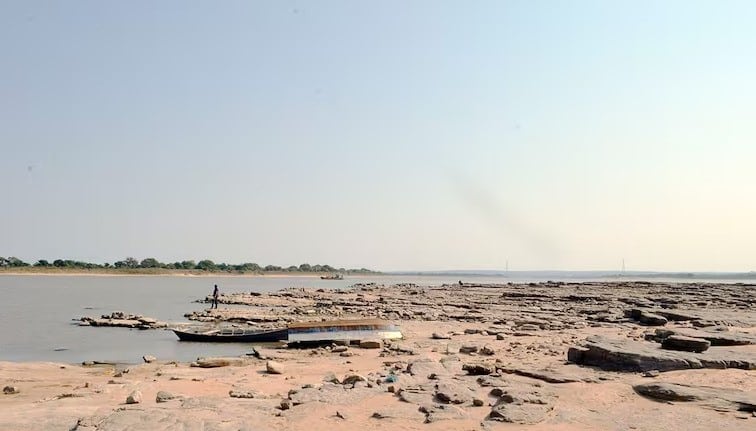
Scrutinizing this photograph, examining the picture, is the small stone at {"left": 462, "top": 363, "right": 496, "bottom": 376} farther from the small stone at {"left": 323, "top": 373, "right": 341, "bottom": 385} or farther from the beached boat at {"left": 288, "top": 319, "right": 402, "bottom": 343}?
the beached boat at {"left": 288, "top": 319, "right": 402, "bottom": 343}

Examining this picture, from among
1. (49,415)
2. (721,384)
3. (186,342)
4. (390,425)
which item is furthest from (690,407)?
(186,342)

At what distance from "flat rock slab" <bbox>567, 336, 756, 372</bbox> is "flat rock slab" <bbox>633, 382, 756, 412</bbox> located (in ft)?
5.84

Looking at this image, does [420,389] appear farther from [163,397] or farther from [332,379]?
[163,397]

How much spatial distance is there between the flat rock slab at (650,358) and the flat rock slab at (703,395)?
70.0 inches

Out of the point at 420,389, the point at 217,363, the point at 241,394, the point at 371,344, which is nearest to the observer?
the point at 241,394

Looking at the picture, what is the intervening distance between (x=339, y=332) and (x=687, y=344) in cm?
1150

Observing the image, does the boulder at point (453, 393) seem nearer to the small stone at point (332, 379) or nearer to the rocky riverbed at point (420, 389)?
the rocky riverbed at point (420, 389)

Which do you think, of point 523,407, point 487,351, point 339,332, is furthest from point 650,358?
point 339,332

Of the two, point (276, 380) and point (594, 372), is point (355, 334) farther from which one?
point (594, 372)

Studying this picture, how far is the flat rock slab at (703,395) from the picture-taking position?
971 centimetres

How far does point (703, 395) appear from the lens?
33.7ft

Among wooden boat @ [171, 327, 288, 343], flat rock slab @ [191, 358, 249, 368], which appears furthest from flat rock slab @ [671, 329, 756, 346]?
wooden boat @ [171, 327, 288, 343]

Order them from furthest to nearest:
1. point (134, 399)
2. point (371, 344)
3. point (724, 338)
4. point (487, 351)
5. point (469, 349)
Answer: point (371, 344) < point (469, 349) < point (487, 351) < point (724, 338) < point (134, 399)

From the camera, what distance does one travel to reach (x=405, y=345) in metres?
19.6
